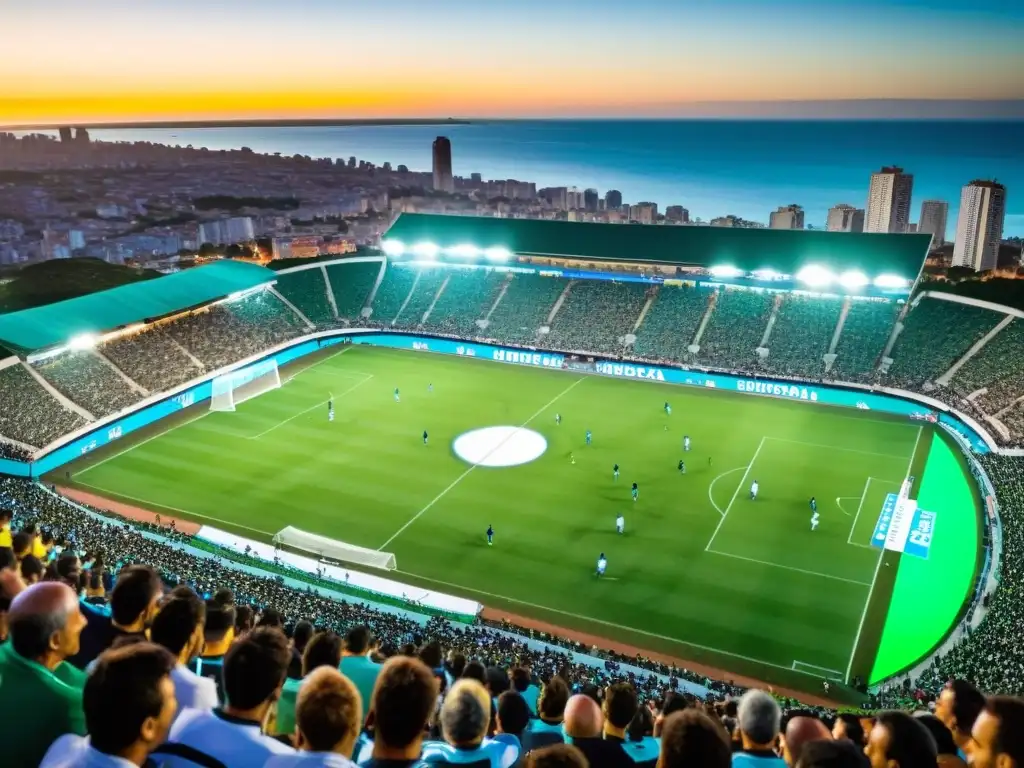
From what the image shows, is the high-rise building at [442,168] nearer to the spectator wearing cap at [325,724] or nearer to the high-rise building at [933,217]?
the high-rise building at [933,217]

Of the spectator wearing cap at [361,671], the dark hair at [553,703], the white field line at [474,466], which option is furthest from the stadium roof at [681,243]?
the spectator wearing cap at [361,671]

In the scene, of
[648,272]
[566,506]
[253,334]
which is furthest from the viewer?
[648,272]

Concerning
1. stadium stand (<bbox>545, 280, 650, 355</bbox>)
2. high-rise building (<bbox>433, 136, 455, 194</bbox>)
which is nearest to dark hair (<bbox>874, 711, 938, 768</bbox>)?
stadium stand (<bbox>545, 280, 650, 355</bbox>)

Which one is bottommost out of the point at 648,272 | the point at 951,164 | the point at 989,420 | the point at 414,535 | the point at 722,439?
the point at 414,535

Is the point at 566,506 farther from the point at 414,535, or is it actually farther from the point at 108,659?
the point at 108,659

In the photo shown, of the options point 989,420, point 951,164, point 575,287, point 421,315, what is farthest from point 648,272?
point 951,164

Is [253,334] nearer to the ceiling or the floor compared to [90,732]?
nearer to the floor
